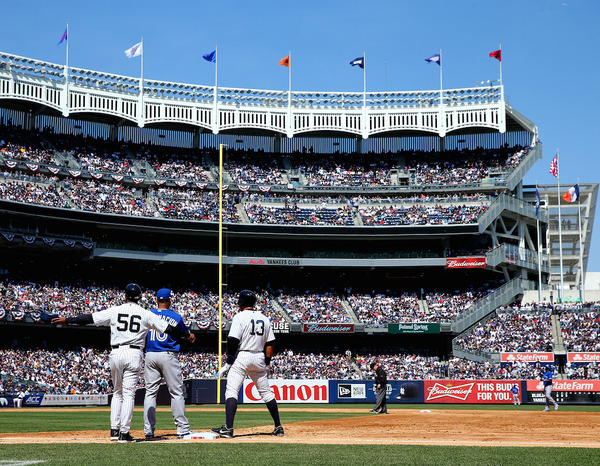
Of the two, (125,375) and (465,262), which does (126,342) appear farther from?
(465,262)

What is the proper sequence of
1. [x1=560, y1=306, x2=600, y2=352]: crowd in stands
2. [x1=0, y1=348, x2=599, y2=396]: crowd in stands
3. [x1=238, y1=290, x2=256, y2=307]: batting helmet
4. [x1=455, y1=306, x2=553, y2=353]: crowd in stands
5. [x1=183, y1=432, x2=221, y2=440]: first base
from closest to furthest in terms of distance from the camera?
[x1=183, y1=432, x2=221, y2=440]: first base → [x1=238, y1=290, x2=256, y2=307]: batting helmet → [x1=0, y1=348, x2=599, y2=396]: crowd in stands → [x1=560, y1=306, x2=600, y2=352]: crowd in stands → [x1=455, y1=306, x2=553, y2=353]: crowd in stands

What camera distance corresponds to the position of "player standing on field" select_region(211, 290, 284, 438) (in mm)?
11312

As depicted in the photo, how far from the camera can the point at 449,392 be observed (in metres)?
40.9

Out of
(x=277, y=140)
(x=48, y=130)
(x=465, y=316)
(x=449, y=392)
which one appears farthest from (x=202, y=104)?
(x=449, y=392)

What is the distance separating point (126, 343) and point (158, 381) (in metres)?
1.00

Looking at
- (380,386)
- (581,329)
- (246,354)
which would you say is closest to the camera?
(246,354)

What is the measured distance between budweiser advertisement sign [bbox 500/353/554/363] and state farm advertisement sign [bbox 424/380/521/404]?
7.30m

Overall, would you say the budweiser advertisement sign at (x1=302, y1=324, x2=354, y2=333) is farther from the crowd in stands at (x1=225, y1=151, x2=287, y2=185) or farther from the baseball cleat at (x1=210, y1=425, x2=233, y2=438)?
the baseball cleat at (x1=210, y1=425, x2=233, y2=438)

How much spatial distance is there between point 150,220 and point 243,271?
30.1 feet

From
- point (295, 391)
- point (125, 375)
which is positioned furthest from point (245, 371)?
point (295, 391)

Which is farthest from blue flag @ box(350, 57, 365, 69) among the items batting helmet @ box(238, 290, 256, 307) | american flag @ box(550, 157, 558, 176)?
batting helmet @ box(238, 290, 256, 307)

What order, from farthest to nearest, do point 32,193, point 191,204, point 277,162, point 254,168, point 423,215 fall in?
1. point 277,162
2. point 254,168
3. point 423,215
4. point 191,204
5. point 32,193

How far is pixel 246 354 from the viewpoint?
11359 mm

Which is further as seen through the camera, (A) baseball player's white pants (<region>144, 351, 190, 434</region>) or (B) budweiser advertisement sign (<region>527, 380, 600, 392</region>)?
(B) budweiser advertisement sign (<region>527, 380, 600, 392</region>)
